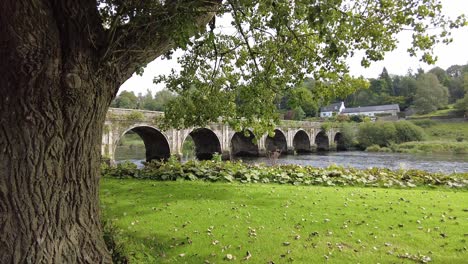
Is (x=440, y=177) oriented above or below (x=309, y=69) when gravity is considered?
below

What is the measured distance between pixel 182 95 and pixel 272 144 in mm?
43135

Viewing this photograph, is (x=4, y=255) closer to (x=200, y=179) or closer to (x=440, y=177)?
(x=200, y=179)

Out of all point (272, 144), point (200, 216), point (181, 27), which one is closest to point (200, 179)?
point (200, 216)

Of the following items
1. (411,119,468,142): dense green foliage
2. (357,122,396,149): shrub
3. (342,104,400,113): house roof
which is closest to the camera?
(357,122,396,149): shrub

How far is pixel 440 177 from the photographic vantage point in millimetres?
11500

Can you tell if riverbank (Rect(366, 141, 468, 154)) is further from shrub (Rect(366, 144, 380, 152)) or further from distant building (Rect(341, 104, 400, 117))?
distant building (Rect(341, 104, 400, 117))

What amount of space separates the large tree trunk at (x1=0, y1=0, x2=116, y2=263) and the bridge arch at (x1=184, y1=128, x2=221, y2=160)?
102 feet

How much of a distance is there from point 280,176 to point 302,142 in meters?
45.7

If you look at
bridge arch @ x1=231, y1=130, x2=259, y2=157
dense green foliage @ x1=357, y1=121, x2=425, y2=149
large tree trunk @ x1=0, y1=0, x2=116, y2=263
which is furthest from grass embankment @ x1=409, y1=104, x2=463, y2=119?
large tree trunk @ x1=0, y1=0, x2=116, y2=263

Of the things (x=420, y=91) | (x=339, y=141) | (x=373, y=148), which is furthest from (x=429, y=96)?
(x=373, y=148)

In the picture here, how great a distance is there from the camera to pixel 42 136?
315 cm

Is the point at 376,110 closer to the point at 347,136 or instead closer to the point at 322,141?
the point at 322,141

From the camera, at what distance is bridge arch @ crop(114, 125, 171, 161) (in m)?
27.1

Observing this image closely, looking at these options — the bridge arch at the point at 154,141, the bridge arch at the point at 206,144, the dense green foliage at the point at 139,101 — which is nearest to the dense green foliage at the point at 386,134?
the bridge arch at the point at 206,144
